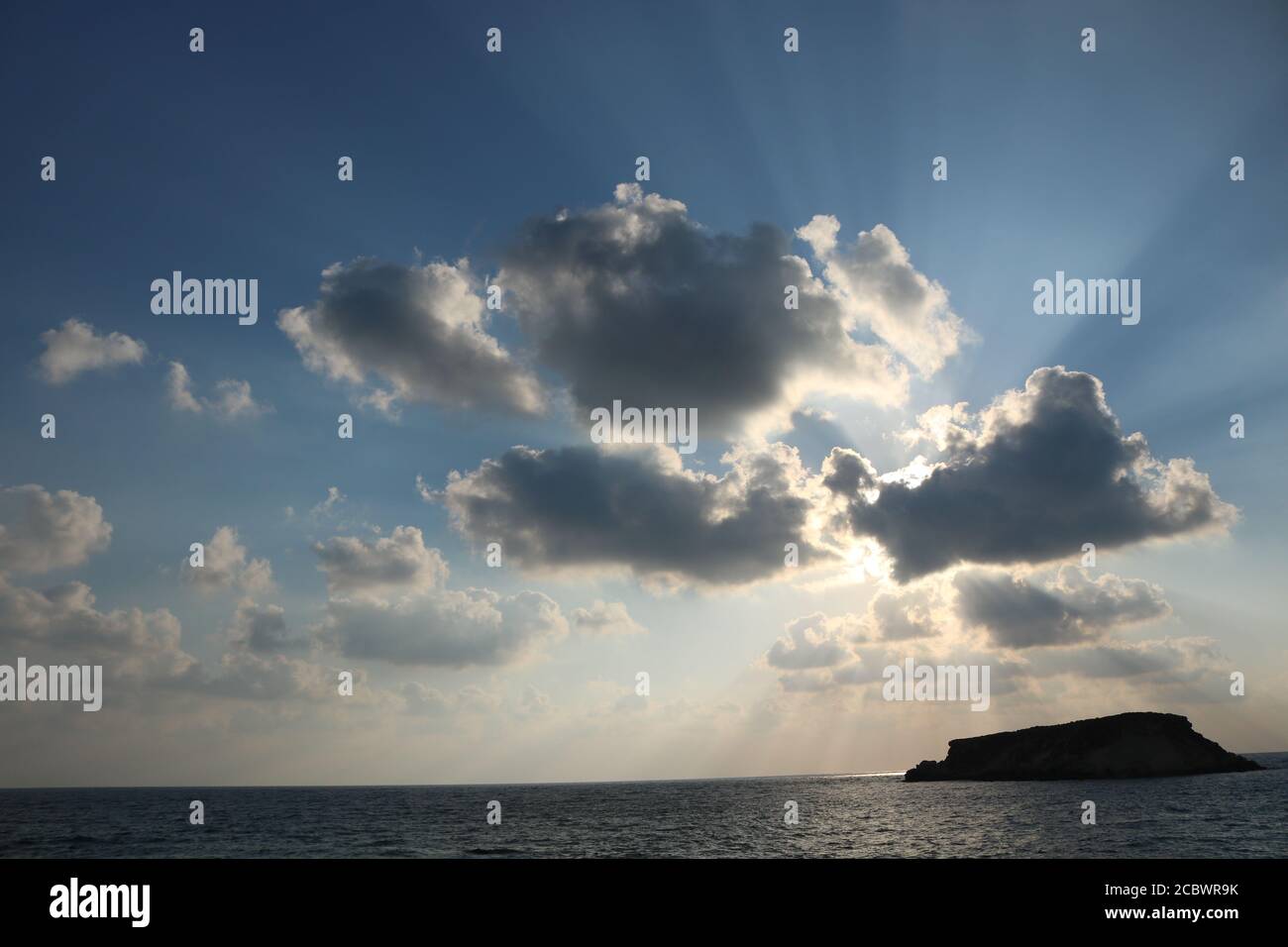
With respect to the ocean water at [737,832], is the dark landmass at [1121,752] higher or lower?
lower

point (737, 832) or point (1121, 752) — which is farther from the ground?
point (737, 832)

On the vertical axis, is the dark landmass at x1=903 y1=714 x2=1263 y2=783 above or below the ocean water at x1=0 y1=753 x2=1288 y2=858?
below

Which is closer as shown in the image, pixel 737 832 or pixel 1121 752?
pixel 737 832

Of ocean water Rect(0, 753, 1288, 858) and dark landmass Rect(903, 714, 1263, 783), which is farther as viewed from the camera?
dark landmass Rect(903, 714, 1263, 783)

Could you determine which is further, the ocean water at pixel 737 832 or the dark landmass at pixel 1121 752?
the dark landmass at pixel 1121 752

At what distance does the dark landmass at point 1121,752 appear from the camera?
161 metres

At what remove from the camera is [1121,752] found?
161500 millimetres

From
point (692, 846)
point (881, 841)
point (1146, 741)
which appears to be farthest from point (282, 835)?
point (1146, 741)

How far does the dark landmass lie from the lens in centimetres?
16075

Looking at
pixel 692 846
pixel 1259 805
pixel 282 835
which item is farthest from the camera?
pixel 1259 805
